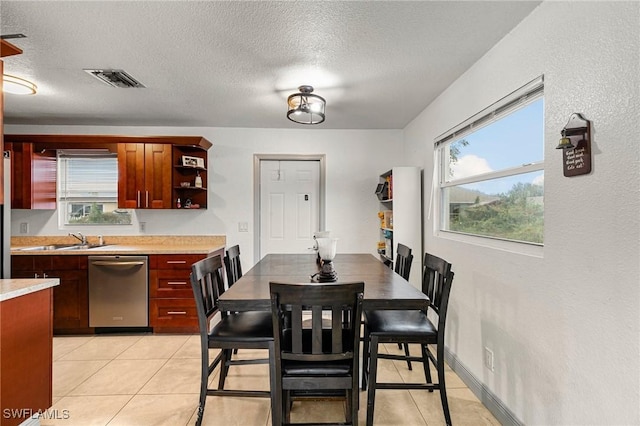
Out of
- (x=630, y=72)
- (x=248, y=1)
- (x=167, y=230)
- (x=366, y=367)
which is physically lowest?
(x=366, y=367)

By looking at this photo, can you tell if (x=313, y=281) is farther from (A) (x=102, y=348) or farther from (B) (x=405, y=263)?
(A) (x=102, y=348)

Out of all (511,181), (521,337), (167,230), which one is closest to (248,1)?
(511,181)

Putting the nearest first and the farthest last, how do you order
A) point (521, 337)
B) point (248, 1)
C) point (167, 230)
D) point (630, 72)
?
point (630, 72) → point (248, 1) → point (521, 337) → point (167, 230)

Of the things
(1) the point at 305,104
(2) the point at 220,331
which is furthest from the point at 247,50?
(2) the point at 220,331

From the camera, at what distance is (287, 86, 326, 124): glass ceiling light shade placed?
2.59m

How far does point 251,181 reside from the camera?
13.6 feet

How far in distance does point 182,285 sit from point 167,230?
3.03 ft

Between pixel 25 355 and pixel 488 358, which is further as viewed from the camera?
pixel 488 358

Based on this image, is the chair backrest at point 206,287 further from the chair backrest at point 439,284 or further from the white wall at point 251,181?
the white wall at point 251,181

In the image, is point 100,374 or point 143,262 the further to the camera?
point 143,262

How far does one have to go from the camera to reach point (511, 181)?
2.07 metres

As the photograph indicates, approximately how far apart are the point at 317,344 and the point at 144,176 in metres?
3.10

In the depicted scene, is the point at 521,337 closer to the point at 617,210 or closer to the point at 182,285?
the point at 617,210

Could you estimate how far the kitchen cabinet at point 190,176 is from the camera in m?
3.79
